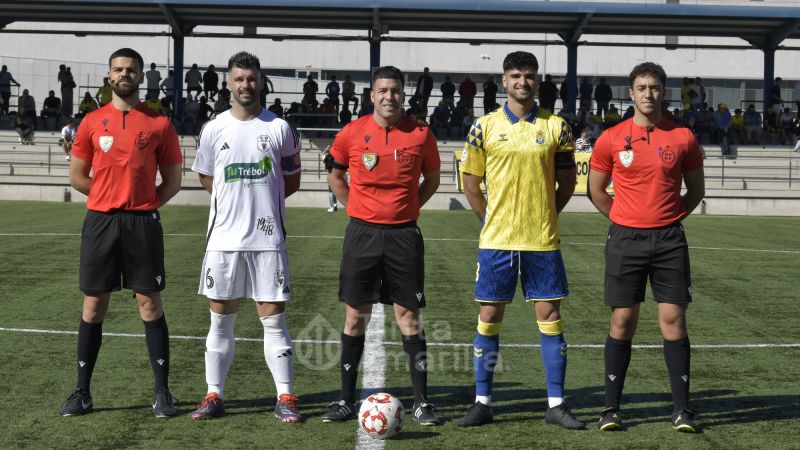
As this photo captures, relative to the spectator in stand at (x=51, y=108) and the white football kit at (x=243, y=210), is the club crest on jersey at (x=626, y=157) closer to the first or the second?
the white football kit at (x=243, y=210)

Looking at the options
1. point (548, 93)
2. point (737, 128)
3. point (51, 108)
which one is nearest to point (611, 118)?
point (548, 93)

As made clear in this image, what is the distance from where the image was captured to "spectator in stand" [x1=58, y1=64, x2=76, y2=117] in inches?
1412

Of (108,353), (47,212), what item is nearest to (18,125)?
(47,212)

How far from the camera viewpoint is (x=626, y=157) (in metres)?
6.54

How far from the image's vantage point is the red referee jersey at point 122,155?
668cm

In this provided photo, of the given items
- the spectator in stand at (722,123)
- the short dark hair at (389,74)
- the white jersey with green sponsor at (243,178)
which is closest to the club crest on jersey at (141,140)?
the white jersey with green sponsor at (243,178)

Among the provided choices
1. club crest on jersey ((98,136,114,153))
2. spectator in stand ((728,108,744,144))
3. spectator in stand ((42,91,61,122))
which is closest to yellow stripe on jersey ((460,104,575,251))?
club crest on jersey ((98,136,114,153))

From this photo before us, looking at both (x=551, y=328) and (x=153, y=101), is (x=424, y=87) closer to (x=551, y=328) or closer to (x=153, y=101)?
(x=153, y=101)

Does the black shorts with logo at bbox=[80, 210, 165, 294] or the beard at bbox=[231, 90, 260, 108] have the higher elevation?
the beard at bbox=[231, 90, 260, 108]

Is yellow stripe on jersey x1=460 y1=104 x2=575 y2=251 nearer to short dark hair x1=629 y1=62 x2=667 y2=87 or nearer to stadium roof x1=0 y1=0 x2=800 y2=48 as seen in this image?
short dark hair x1=629 y1=62 x2=667 y2=87

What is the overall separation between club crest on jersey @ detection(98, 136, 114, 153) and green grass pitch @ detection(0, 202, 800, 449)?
1.63 meters

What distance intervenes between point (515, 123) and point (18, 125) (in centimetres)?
3053

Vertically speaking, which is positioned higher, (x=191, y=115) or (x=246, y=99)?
(x=191, y=115)

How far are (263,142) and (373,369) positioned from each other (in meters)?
2.30
